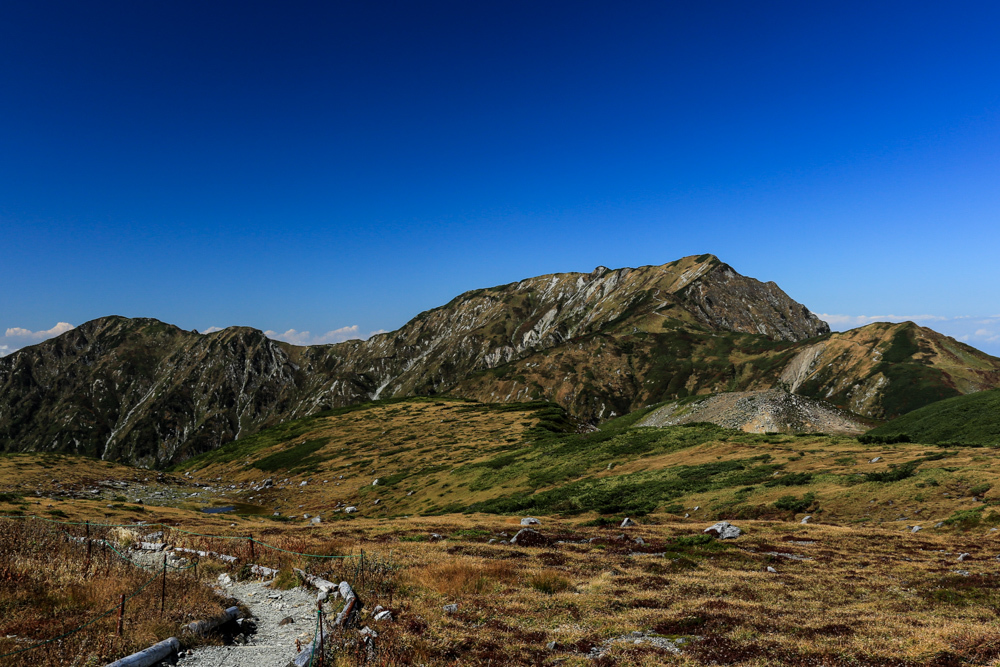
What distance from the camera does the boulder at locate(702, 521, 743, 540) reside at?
2883cm

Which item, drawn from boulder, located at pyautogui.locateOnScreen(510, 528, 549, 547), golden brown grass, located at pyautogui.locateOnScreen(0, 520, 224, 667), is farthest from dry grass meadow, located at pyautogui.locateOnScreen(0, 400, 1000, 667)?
boulder, located at pyautogui.locateOnScreen(510, 528, 549, 547)

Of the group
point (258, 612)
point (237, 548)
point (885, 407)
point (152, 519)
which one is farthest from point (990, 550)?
point (885, 407)

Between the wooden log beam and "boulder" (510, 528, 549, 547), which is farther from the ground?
the wooden log beam

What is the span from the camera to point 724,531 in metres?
29.2

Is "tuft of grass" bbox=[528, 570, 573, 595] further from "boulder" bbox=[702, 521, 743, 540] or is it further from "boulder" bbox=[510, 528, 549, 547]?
"boulder" bbox=[702, 521, 743, 540]

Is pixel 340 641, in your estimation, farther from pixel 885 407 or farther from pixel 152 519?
pixel 885 407

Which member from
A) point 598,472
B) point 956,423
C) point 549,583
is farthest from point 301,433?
point 956,423

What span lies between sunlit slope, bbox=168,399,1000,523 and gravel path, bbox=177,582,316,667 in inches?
1311

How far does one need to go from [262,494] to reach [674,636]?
84.8m

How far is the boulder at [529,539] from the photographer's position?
27764mm

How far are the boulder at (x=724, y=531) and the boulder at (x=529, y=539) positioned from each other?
34.5ft

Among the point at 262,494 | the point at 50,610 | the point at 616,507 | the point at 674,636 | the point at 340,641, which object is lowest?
the point at 262,494

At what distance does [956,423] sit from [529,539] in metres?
72.6

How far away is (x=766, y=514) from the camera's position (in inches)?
1459
